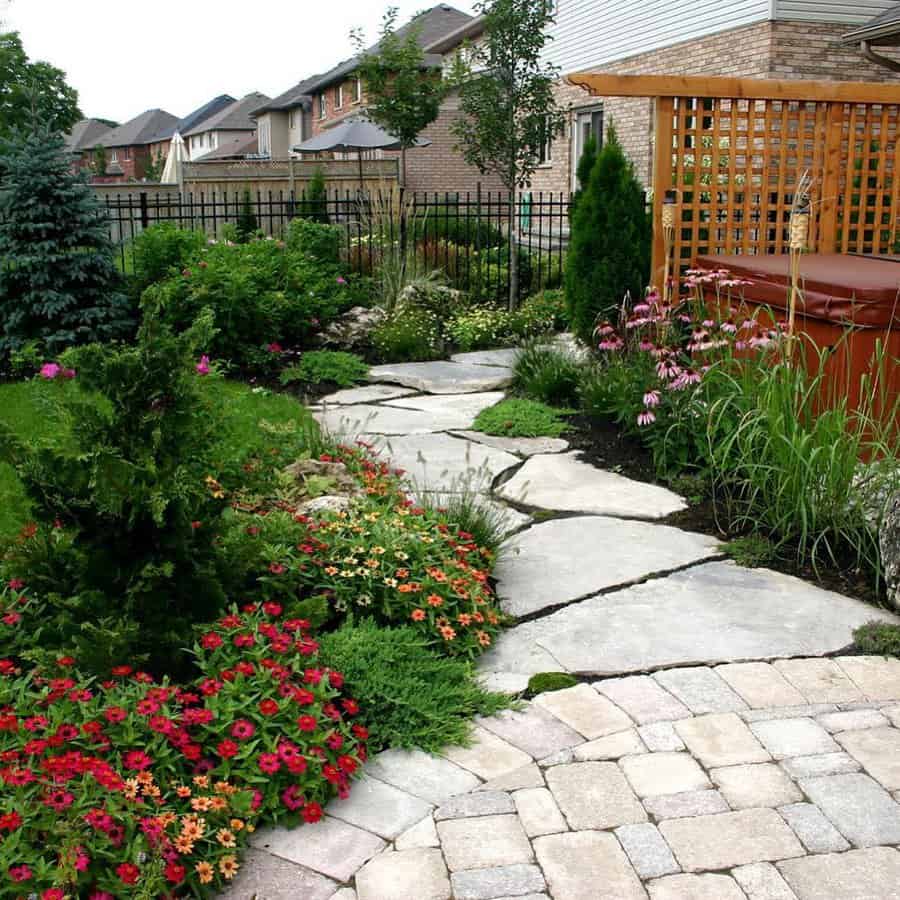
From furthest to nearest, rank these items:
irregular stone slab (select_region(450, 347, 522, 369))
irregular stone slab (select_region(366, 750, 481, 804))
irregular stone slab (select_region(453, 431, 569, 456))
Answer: irregular stone slab (select_region(450, 347, 522, 369))
irregular stone slab (select_region(453, 431, 569, 456))
irregular stone slab (select_region(366, 750, 481, 804))

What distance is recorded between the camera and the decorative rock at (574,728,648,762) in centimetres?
258

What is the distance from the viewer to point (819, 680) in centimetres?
296

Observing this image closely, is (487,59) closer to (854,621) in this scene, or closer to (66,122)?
(854,621)

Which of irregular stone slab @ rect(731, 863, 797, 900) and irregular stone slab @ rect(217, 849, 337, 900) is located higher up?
irregular stone slab @ rect(217, 849, 337, 900)

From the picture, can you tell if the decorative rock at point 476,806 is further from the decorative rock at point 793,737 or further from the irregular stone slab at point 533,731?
the decorative rock at point 793,737

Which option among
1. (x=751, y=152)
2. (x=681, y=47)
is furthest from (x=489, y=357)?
(x=681, y=47)

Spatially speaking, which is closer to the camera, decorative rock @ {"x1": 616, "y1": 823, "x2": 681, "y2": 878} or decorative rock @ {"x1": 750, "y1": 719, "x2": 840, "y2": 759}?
decorative rock @ {"x1": 616, "y1": 823, "x2": 681, "y2": 878}

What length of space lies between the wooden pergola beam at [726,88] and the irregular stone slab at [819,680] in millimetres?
4281

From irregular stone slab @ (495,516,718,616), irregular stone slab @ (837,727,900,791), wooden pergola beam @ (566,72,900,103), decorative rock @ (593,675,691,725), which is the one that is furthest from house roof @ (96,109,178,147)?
irregular stone slab @ (837,727,900,791)

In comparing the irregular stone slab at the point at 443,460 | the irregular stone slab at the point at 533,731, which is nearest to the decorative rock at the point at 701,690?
the irregular stone slab at the point at 533,731

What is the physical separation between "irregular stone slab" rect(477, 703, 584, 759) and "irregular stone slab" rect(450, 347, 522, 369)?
17.2 feet

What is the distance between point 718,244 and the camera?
7043 millimetres

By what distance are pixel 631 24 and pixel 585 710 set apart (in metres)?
16.1

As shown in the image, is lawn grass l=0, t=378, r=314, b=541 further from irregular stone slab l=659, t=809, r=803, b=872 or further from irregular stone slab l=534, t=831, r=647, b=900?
irregular stone slab l=659, t=809, r=803, b=872
